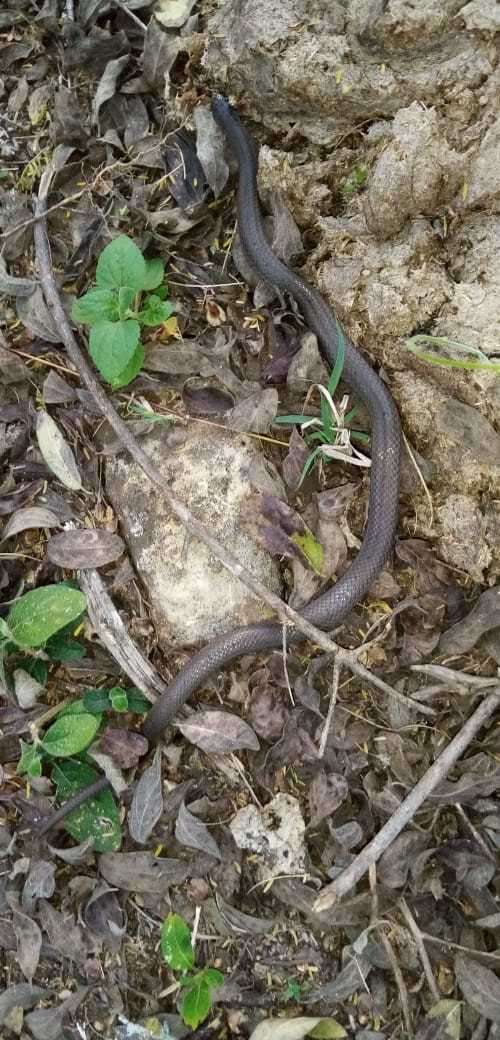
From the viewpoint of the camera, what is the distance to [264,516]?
3.66 m

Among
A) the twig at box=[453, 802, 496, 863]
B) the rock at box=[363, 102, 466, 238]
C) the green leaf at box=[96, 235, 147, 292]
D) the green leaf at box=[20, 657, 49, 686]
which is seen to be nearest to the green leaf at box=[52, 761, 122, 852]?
the green leaf at box=[20, 657, 49, 686]

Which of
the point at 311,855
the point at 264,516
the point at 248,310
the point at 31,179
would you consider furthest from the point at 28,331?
the point at 311,855

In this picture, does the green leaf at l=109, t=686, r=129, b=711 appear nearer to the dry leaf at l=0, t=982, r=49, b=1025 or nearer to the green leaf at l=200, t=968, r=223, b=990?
the green leaf at l=200, t=968, r=223, b=990

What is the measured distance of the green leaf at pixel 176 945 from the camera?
3.38m

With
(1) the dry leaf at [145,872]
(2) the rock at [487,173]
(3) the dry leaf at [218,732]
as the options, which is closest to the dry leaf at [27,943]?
(1) the dry leaf at [145,872]

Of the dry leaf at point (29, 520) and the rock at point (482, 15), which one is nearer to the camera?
the rock at point (482, 15)

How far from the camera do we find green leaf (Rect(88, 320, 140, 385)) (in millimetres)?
3465

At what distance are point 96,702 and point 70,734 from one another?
0.19 m

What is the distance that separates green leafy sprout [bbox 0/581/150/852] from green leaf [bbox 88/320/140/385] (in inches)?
41.4

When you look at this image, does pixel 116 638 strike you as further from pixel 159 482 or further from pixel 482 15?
pixel 482 15

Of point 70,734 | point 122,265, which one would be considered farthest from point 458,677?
point 122,265

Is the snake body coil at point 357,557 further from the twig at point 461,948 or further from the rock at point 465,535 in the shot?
the twig at point 461,948

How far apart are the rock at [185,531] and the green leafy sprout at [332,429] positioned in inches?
9.2

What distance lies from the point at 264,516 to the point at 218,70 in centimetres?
226
